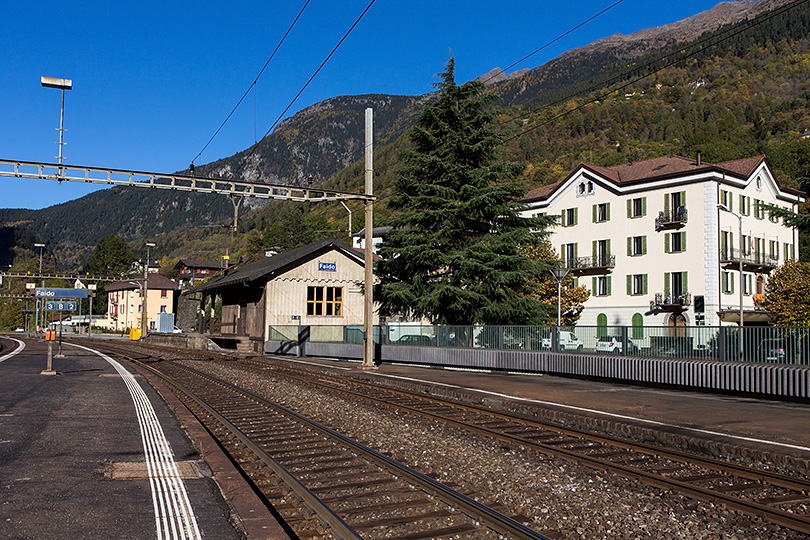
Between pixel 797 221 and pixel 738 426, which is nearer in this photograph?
pixel 738 426

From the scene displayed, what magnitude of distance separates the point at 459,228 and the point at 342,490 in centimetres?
2354

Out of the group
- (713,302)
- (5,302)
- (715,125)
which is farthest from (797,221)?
(5,302)

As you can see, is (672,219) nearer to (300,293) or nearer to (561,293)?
(561,293)

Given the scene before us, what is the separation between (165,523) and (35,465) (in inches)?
122

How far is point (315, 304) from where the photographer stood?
1699 inches

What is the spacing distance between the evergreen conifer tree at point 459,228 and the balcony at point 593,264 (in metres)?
25.1

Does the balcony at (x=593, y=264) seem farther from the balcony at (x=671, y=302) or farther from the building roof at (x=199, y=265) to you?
the building roof at (x=199, y=265)

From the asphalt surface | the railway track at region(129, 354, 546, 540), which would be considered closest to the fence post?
the asphalt surface

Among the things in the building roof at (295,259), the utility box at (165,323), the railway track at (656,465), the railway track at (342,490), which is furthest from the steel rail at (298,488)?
the utility box at (165,323)

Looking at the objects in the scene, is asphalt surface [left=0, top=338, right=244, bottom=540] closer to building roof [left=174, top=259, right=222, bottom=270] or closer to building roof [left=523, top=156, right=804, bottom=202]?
building roof [left=523, top=156, right=804, bottom=202]

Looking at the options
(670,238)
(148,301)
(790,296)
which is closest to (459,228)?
(790,296)

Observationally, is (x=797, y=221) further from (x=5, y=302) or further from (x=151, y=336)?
(x=5, y=302)

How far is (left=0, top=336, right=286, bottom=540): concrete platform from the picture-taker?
5625 millimetres

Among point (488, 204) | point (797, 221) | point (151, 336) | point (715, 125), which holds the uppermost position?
point (715, 125)
